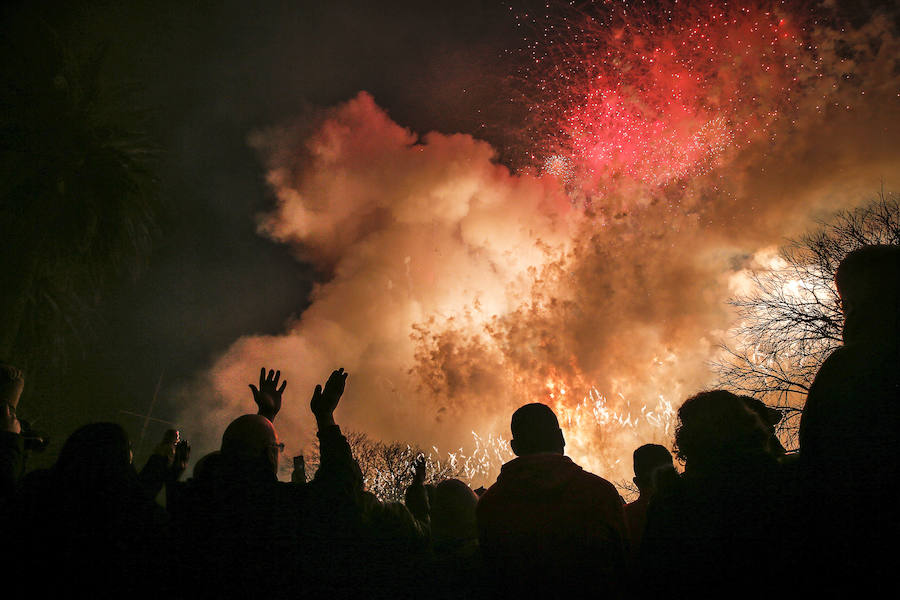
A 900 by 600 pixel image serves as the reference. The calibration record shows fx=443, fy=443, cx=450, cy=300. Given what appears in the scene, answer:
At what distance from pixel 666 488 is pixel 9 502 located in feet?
10.5

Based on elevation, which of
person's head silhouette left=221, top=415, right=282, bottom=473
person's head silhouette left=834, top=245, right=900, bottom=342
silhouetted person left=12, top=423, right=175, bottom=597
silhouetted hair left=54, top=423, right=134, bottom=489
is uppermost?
person's head silhouette left=834, top=245, right=900, bottom=342

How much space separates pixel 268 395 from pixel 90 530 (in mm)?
2039

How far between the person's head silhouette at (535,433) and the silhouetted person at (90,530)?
2.00 metres

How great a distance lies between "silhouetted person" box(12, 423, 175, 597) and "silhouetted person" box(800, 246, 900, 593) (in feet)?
9.21

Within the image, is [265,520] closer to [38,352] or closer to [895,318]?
[895,318]

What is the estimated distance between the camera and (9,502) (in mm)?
2047

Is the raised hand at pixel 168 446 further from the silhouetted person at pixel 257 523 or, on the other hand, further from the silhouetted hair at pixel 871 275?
the silhouetted hair at pixel 871 275

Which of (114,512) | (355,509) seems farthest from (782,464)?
(114,512)

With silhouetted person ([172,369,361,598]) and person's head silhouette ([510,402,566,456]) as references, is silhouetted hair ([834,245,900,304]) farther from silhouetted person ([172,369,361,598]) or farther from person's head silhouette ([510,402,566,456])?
silhouetted person ([172,369,361,598])

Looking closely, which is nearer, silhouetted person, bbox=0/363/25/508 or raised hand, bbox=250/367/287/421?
silhouetted person, bbox=0/363/25/508

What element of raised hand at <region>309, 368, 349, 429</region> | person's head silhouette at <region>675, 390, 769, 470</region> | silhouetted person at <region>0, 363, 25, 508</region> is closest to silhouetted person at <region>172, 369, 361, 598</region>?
raised hand at <region>309, 368, 349, 429</region>

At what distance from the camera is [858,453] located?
Answer: 1574 millimetres

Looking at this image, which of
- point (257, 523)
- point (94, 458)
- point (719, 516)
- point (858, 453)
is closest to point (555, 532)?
point (719, 516)

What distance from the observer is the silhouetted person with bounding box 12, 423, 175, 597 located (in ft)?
6.37
